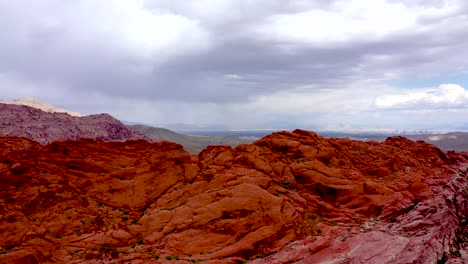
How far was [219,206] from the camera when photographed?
38.1m

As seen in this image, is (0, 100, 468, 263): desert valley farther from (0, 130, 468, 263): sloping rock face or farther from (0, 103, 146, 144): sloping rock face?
A: (0, 103, 146, 144): sloping rock face

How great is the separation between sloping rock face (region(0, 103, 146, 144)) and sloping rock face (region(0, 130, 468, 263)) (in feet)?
117

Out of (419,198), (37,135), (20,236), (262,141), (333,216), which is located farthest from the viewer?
(37,135)

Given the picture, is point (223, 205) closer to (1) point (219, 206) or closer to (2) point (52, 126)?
(1) point (219, 206)

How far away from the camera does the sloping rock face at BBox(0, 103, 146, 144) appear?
256ft

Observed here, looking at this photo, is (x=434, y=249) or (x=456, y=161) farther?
(x=456, y=161)

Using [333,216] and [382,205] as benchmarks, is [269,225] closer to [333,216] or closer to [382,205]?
[333,216]

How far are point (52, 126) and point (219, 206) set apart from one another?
192ft

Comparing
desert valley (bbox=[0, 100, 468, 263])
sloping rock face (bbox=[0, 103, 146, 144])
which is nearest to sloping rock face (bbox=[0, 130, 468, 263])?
desert valley (bbox=[0, 100, 468, 263])

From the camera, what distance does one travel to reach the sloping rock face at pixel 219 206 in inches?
1373

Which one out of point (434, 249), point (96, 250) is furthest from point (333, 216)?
point (96, 250)

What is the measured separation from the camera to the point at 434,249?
3800cm

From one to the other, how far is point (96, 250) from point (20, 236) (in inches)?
252

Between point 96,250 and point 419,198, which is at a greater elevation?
point 419,198
